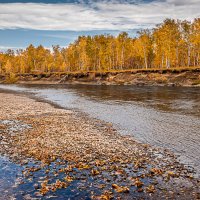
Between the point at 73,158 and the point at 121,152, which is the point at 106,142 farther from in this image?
the point at 73,158

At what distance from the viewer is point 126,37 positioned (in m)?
122

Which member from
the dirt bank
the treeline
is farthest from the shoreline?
the treeline

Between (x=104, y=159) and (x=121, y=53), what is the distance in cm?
11092

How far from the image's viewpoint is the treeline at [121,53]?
98.2m

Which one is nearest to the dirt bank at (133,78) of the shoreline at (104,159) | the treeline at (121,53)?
the treeline at (121,53)

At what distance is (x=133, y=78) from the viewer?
104m

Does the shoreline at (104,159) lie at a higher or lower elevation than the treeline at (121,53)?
lower

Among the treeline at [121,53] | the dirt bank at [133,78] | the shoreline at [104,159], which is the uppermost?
the treeline at [121,53]

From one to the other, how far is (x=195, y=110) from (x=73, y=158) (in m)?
27.0

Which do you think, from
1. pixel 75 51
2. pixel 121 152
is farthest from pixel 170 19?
pixel 121 152

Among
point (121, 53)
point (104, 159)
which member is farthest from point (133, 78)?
point (104, 159)

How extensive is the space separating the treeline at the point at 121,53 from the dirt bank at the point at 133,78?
7917 millimetres

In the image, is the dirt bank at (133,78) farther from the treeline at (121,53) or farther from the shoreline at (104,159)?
the shoreline at (104,159)

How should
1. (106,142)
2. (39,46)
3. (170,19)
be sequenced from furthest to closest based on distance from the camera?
(39,46)
(170,19)
(106,142)
